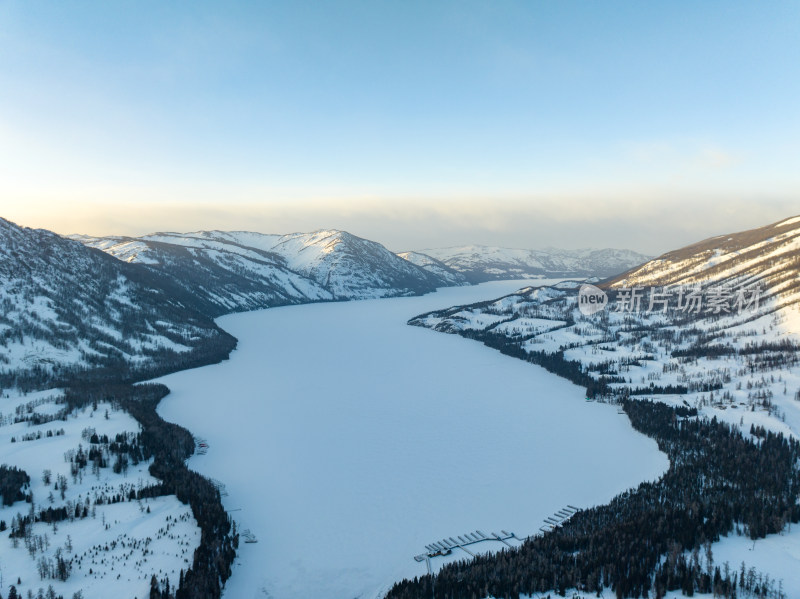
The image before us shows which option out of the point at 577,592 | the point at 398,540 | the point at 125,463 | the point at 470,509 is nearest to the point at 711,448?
the point at 470,509

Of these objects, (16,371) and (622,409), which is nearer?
(622,409)

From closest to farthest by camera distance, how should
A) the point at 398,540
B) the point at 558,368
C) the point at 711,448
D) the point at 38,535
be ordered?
the point at 38,535
the point at 398,540
the point at 711,448
the point at 558,368

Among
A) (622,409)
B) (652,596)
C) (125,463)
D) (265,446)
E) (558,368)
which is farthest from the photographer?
(558,368)

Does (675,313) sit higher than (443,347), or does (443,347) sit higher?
(675,313)

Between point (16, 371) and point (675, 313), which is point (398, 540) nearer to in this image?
point (16, 371)

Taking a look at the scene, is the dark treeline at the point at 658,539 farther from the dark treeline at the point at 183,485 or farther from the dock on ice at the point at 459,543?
the dark treeline at the point at 183,485

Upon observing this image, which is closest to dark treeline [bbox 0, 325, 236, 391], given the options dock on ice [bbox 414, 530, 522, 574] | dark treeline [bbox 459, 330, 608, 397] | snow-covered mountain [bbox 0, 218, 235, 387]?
snow-covered mountain [bbox 0, 218, 235, 387]

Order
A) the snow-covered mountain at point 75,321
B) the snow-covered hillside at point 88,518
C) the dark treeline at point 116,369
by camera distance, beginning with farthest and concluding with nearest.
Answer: the snow-covered mountain at point 75,321, the dark treeline at point 116,369, the snow-covered hillside at point 88,518

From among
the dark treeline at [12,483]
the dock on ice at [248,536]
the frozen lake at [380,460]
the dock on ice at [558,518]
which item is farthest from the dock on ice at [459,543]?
the dark treeline at [12,483]
